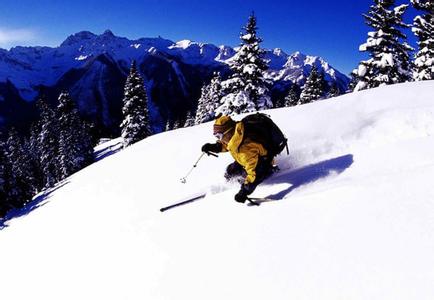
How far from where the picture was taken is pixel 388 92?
911 cm

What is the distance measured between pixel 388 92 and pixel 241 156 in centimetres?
520

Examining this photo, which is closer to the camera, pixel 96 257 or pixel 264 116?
pixel 96 257

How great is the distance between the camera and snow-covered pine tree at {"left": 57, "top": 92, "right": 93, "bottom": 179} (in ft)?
173

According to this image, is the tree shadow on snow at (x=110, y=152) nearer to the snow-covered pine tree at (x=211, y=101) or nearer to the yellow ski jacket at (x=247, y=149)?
the snow-covered pine tree at (x=211, y=101)

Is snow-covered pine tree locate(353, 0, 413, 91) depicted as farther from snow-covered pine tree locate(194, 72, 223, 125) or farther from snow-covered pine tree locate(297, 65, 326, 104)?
snow-covered pine tree locate(194, 72, 223, 125)

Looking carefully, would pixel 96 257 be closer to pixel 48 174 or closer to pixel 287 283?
pixel 287 283

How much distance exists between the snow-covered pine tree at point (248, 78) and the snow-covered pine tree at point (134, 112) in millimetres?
14862

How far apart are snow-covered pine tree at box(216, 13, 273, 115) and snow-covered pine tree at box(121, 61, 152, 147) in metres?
14.9

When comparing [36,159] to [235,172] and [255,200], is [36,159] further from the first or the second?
[255,200]

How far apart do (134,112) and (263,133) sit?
37.2 meters

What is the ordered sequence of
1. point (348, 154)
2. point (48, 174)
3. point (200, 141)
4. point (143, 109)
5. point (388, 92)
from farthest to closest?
1. point (48, 174)
2. point (143, 109)
3. point (200, 141)
4. point (388, 92)
5. point (348, 154)

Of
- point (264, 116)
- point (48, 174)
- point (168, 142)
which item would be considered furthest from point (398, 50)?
point (48, 174)

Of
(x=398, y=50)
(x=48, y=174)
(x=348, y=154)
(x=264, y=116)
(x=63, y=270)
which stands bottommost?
(x=48, y=174)

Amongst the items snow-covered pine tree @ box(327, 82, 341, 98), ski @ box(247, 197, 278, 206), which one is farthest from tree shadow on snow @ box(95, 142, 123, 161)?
ski @ box(247, 197, 278, 206)
